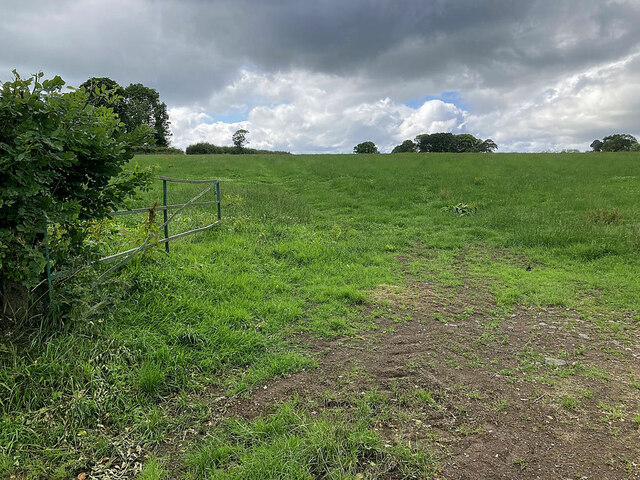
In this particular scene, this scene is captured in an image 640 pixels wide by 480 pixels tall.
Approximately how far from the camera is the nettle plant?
2729mm

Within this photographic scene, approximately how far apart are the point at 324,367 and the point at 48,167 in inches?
120

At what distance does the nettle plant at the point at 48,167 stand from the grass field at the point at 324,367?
74cm

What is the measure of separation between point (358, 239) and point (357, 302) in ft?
12.7

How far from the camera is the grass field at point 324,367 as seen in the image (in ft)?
8.30

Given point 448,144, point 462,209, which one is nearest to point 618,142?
point 448,144

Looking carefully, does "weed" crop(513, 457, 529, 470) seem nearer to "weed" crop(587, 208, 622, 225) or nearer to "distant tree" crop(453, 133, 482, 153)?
"weed" crop(587, 208, 622, 225)

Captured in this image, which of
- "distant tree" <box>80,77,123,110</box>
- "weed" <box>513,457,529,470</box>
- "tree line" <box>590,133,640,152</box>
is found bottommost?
"weed" <box>513,457,529,470</box>

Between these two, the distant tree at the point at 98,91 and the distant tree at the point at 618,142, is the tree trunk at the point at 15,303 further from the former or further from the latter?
the distant tree at the point at 618,142

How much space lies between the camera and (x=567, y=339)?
4324mm

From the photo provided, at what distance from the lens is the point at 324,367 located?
11.9ft

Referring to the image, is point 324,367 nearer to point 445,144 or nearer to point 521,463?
point 521,463

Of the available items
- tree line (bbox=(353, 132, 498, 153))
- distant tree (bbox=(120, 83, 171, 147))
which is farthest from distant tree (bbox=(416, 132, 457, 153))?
distant tree (bbox=(120, 83, 171, 147))

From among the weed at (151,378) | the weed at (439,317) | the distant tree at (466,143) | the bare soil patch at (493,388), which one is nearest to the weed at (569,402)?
the bare soil patch at (493,388)

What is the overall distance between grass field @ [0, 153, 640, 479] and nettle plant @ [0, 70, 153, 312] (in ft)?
2.42
